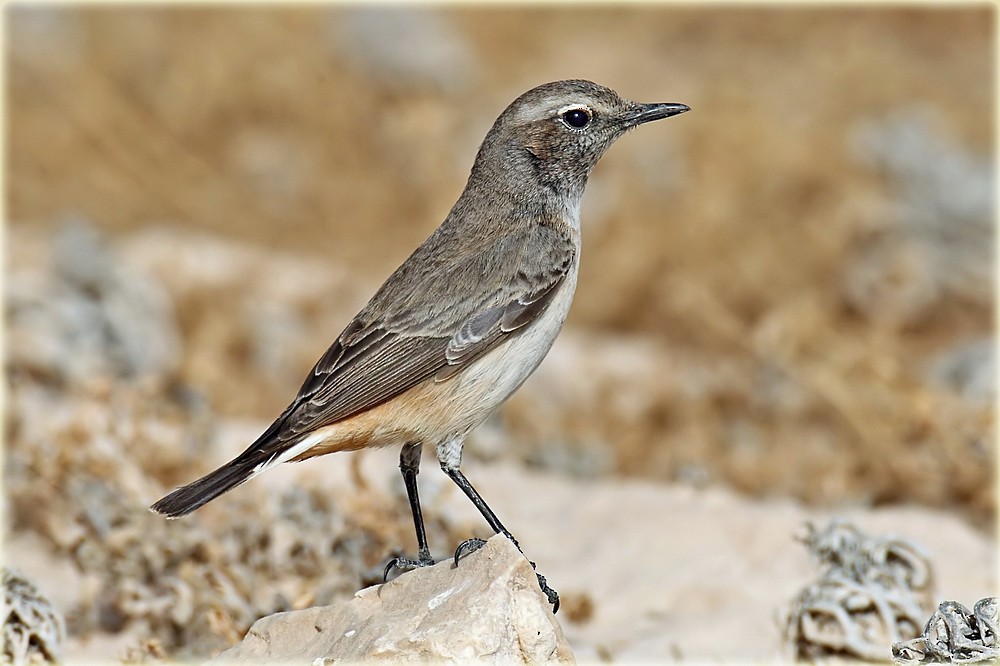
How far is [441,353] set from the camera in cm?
493

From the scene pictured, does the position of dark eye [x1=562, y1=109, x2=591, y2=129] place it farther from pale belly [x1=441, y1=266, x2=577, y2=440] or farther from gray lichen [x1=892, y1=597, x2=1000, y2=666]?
gray lichen [x1=892, y1=597, x2=1000, y2=666]

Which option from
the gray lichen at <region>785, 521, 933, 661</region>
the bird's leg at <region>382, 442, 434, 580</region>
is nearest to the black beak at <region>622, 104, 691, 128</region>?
the bird's leg at <region>382, 442, 434, 580</region>

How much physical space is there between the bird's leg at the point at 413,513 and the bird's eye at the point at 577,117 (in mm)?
1599

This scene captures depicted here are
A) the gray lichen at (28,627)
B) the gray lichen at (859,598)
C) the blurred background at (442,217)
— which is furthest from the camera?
the blurred background at (442,217)

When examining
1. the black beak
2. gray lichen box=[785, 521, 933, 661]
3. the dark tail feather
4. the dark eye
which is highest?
the dark eye

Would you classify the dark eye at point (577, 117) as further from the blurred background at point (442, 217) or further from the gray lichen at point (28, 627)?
the gray lichen at point (28, 627)

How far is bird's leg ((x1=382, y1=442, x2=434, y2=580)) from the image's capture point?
4895 mm

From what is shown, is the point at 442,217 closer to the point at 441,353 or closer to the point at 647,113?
the point at 647,113

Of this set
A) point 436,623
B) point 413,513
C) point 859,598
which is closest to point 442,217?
point 413,513

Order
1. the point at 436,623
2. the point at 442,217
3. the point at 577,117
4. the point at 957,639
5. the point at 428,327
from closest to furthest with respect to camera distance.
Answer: the point at 957,639 → the point at 436,623 → the point at 428,327 → the point at 577,117 → the point at 442,217

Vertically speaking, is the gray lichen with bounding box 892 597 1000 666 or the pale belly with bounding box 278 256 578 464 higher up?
the pale belly with bounding box 278 256 578 464

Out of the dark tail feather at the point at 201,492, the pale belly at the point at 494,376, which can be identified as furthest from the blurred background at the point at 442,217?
the pale belly at the point at 494,376

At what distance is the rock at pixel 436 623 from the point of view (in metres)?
3.91

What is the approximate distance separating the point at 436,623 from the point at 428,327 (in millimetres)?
1399
